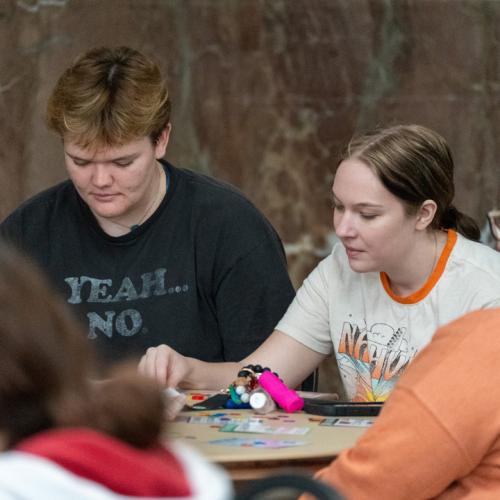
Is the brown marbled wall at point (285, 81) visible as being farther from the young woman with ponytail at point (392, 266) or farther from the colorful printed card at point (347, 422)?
the colorful printed card at point (347, 422)

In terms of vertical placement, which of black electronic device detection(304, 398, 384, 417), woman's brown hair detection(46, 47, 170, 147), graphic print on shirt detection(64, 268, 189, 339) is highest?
woman's brown hair detection(46, 47, 170, 147)

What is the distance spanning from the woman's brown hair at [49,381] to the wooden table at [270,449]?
2.97 ft

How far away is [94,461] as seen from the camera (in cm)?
98

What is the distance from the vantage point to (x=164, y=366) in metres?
2.58

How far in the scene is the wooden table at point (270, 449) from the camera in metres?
2.00

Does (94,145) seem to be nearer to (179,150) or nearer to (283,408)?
(283,408)

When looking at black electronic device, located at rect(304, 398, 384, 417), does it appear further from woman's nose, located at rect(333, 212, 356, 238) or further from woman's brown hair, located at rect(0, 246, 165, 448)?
woman's brown hair, located at rect(0, 246, 165, 448)

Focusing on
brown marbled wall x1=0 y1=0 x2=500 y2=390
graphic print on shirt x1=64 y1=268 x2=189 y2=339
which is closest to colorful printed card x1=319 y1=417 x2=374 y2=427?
graphic print on shirt x1=64 y1=268 x2=189 y2=339

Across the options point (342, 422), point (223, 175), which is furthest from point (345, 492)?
point (223, 175)

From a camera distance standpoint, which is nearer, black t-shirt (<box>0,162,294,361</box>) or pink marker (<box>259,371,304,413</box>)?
pink marker (<box>259,371,304,413</box>)

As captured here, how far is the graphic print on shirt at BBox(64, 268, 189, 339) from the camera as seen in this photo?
2904 millimetres

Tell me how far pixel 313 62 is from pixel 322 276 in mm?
1956

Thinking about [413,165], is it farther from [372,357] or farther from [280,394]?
[280,394]

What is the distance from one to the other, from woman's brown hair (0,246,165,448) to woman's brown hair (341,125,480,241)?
5.35 ft
